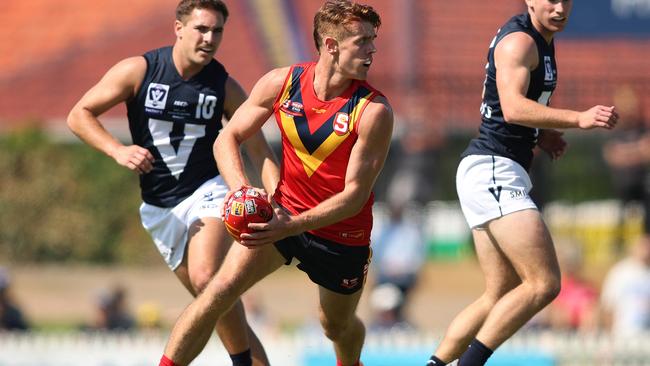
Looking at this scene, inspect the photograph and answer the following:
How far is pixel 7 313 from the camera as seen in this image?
14.8 meters

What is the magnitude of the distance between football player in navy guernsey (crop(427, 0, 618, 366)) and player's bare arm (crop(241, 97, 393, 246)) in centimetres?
80

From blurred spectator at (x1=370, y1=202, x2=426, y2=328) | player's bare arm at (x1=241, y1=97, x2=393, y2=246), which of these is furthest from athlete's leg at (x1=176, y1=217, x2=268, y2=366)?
blurred spectator at (x1=370, y1=202, x2=426, y2=328)

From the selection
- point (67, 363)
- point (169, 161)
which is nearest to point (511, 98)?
point (169, 161)

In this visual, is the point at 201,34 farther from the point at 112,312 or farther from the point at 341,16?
the point at 112,312

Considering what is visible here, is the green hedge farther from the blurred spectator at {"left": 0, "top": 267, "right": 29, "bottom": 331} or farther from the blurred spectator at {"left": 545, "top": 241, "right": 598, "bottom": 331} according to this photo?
the blurred spectator at {"left": 545, "top": 241, "right": 598, "bottom": 331}

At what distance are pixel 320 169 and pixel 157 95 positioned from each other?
5.12ft

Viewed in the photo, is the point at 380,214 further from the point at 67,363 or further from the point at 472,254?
the point at 67,363

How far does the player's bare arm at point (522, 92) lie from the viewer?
742 centimetres

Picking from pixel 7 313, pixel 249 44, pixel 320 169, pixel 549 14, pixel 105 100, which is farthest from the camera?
pixel 249 44

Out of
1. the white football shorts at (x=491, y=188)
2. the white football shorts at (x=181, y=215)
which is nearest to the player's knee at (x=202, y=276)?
the white football shorts at (x=181, y=215)

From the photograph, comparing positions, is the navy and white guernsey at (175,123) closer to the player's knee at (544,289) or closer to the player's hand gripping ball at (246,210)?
the player's hand gripping ball at (246,210)

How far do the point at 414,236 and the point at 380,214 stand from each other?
264 inches

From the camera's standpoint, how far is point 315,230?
25.7 ft

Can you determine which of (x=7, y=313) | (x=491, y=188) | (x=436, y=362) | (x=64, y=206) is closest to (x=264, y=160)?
(x=491, y=188)
